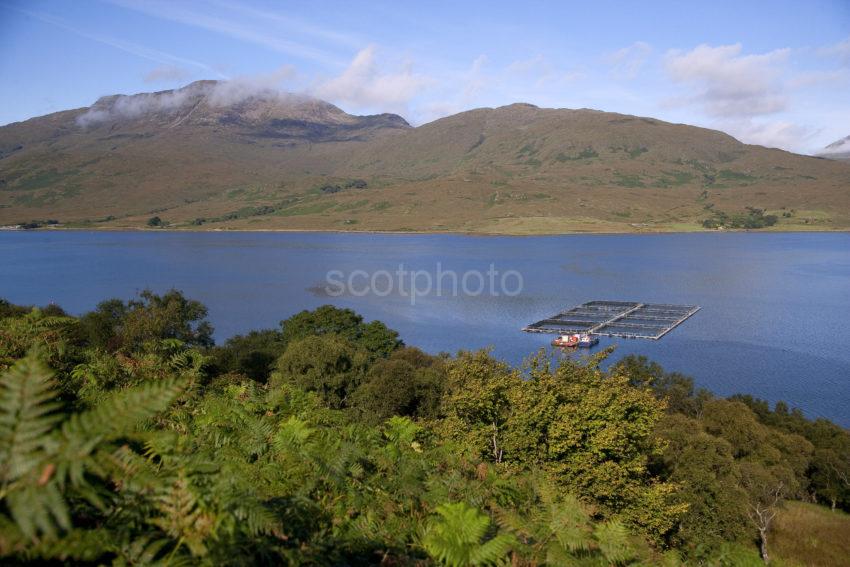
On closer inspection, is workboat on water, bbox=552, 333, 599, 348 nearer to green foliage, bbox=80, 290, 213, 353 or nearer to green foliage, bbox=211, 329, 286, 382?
green foliage, bbox=211, 329, 286, 382

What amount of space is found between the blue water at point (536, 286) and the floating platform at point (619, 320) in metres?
2.18

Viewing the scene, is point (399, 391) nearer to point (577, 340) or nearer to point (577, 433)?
point (577, 433)

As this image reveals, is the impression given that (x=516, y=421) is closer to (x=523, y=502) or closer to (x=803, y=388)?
(x=523, y=502)

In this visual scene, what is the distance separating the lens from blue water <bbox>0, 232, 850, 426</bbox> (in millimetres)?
59375

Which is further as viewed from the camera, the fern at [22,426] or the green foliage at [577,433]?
the green foliage at [577,433]

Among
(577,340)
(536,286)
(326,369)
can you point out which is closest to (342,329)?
(326,369)

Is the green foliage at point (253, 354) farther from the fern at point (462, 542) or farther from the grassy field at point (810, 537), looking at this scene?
the grassy field at point (810, 537)

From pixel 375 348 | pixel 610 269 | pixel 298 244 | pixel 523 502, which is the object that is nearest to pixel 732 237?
pixel 610 269

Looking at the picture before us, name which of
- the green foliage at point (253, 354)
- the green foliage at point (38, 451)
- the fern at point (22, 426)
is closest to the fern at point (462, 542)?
the green foliage at point (38, 451)

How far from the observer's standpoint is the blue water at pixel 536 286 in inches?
→ 2338

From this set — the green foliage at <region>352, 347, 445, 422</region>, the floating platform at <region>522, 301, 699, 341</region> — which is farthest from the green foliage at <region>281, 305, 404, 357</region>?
the floating platform at <region>522, 301, 699, 341</region>

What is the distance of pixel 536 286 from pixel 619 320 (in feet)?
84.5

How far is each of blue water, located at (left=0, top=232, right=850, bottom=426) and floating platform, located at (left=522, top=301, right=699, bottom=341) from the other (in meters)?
2.18

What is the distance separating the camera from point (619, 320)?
76625mm
